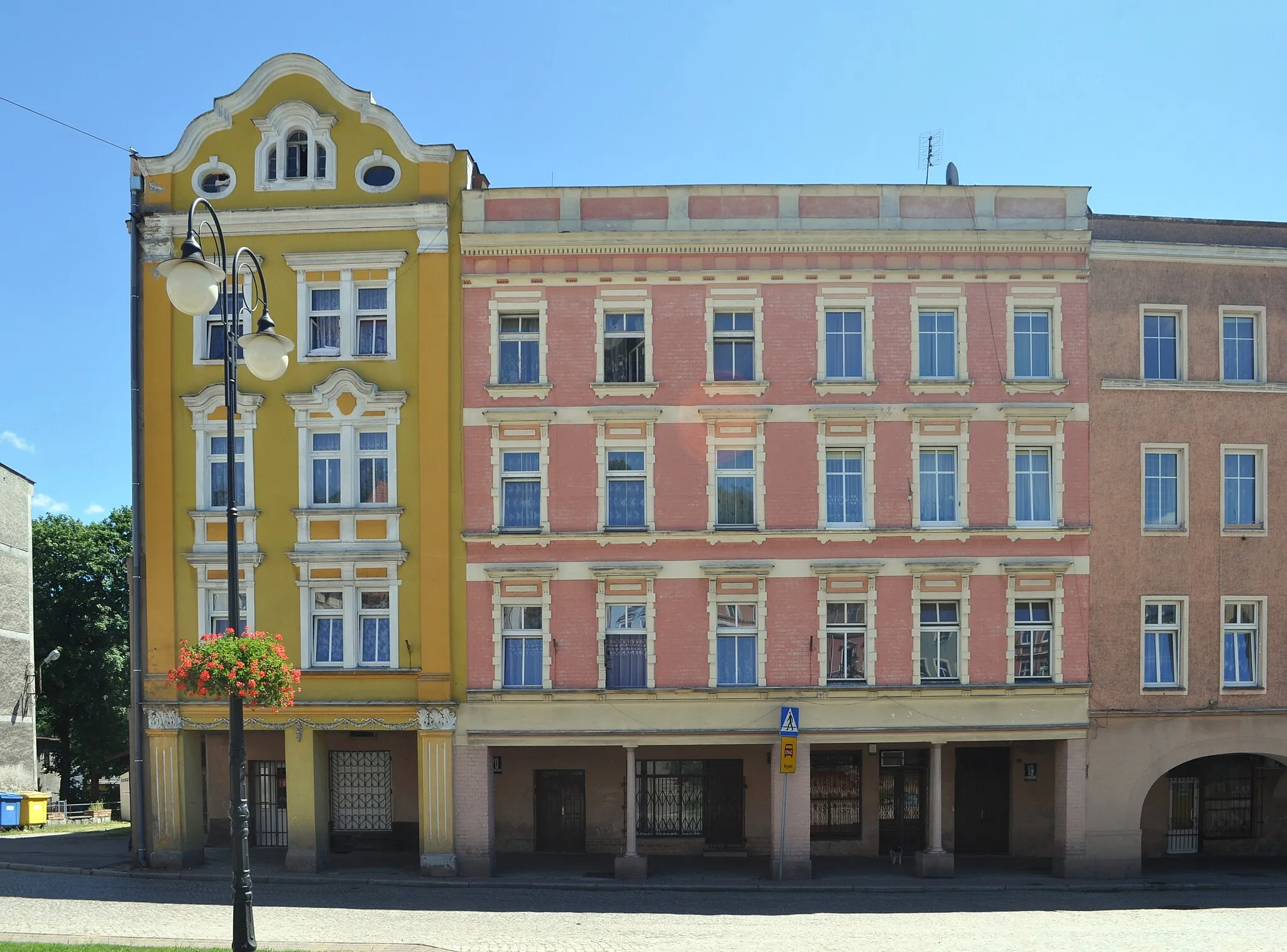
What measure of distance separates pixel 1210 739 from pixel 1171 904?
12.8 feet

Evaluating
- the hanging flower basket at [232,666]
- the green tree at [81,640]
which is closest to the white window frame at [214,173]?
the hanging flower basket at [232,666]

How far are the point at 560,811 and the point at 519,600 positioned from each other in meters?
Result: 5.42

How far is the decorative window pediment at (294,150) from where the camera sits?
2061cm

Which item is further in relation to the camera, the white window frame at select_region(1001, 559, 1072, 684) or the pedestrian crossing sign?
the white window frame at select_region(1001, 559, 1072, 684)

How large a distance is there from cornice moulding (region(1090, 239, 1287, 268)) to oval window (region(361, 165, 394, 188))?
14928mm

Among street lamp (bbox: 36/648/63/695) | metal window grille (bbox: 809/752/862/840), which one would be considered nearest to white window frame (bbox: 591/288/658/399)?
metal window grille (bbox: 809/752/862/840)

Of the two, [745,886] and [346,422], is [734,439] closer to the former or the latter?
[346,422]

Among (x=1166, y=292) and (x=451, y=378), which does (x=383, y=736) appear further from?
(x=1166, y=292)

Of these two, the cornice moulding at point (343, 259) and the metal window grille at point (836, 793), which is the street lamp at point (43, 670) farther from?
the metal window grille at point (836, 793)

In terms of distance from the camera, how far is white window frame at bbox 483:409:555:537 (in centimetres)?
2016

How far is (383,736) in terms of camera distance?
21.9 meters

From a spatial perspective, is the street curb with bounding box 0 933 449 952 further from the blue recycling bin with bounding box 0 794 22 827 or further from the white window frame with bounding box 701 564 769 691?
the blue recycling bin with bounding box 0 794 22 827

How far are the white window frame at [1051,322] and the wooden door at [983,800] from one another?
842cm

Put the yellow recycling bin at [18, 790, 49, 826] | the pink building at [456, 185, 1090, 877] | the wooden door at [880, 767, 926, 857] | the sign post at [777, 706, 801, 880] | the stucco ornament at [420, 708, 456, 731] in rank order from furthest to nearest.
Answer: the yellow recycling bin at [18, 790, 49, 826]
the wooden door at [880, 767, 926, 857]
the pink building at [456, 185, 1090, 877]
the stucco ornament at [420, 708, 456, 731]
the sign post at [777, 706, 801, 880]
